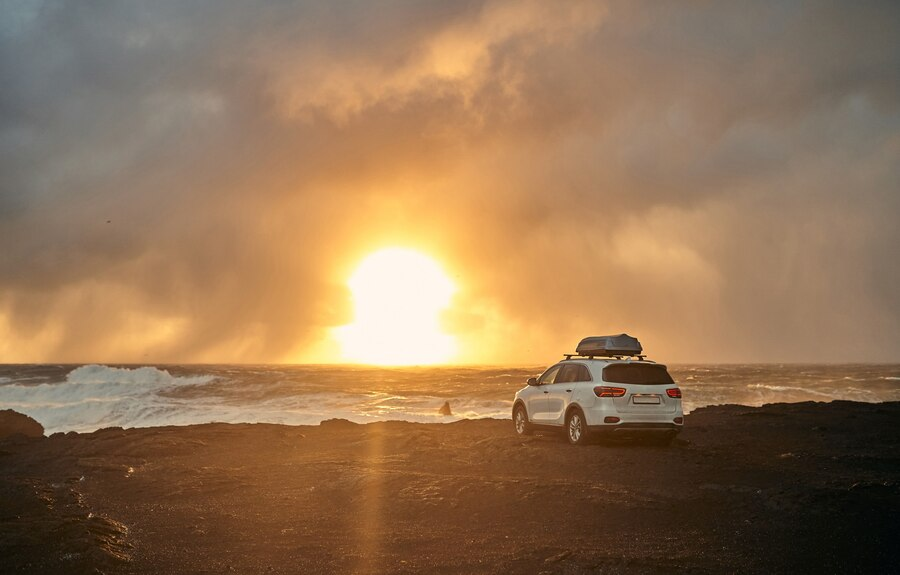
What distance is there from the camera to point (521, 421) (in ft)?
58.3

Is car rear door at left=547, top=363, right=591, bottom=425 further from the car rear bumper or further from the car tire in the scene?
the car tire

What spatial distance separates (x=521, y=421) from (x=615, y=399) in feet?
12.9

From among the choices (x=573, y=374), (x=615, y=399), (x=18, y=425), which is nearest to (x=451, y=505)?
(x=615, y=399)

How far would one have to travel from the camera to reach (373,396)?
42219mm

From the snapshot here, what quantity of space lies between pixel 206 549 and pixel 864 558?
278 inches

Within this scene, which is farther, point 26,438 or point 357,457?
point 26,438

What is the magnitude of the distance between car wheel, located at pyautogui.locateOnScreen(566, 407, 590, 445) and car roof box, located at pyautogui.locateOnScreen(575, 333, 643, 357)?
1.84 metres

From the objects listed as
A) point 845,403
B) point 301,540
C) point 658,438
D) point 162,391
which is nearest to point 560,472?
point 658,438

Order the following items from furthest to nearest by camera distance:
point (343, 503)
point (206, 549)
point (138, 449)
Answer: point (138, 449), point (343, 503), point (206, 549)

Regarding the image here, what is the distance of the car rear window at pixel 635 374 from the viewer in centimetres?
1466

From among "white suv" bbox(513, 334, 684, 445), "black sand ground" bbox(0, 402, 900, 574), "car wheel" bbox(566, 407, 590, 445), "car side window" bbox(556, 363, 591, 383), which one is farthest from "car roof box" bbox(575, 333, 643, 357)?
"black sand ground" bbox(0, 402, 900, 574)

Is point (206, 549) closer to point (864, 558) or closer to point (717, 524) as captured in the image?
point (717, 524)

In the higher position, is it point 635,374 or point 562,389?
point 635,374

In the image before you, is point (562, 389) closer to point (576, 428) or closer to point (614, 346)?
point (576, 428)
